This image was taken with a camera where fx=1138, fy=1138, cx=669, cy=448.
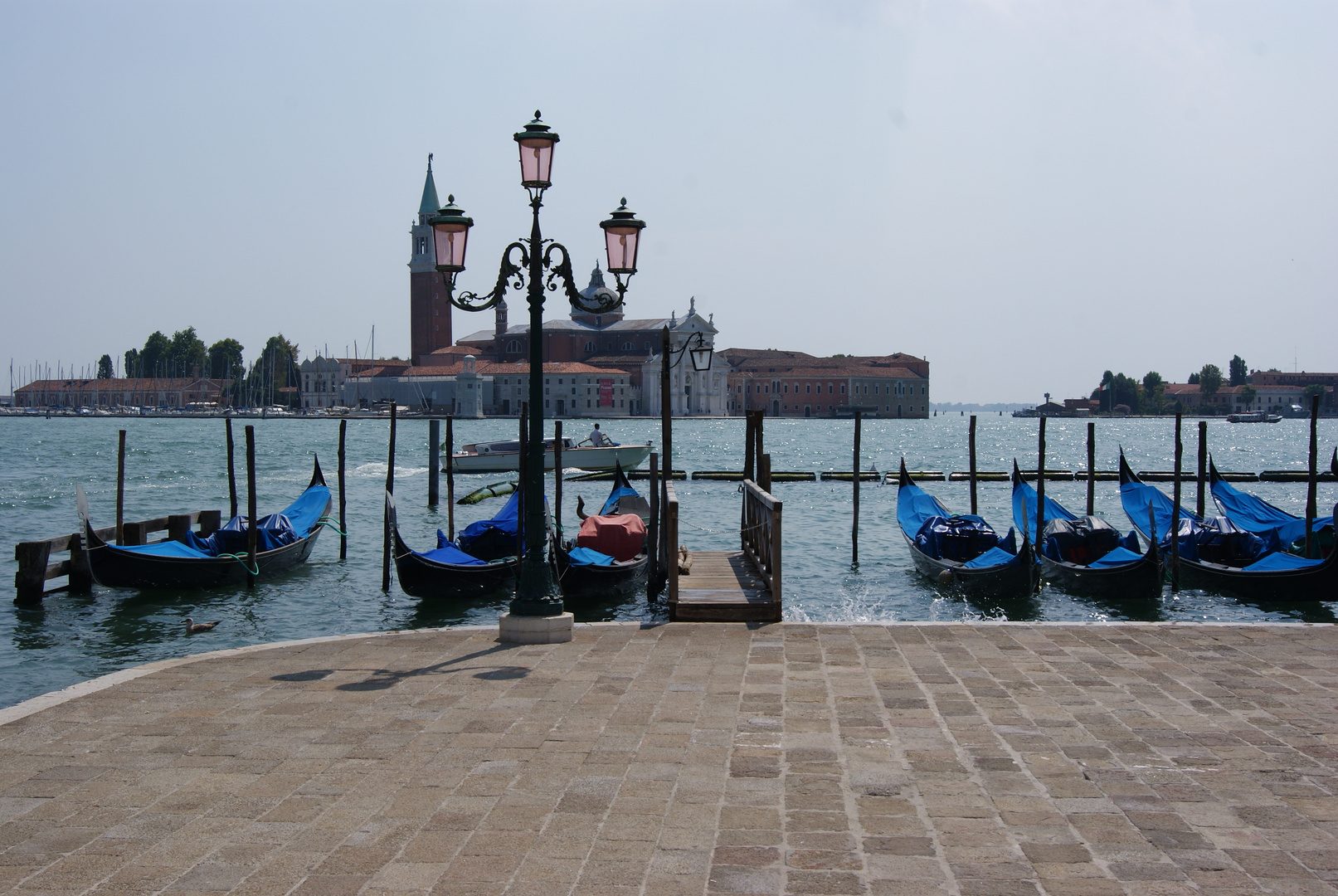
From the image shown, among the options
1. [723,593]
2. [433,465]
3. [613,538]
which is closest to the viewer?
[723,593]

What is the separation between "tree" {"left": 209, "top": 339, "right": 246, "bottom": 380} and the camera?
98938 mm

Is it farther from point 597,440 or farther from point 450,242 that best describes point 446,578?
point 597,440

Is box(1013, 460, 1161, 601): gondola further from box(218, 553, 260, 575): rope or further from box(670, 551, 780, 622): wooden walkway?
box(218, 553, 260, 575): rope

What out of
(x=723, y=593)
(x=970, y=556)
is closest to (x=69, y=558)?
(x=723, y=593)

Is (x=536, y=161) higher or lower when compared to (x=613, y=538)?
higher

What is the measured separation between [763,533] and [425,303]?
81319mm

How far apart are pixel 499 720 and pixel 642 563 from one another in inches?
281

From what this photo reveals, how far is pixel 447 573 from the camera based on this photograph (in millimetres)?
10812

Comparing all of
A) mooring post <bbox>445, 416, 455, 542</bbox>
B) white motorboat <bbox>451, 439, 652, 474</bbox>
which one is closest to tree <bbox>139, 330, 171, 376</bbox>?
white motorboat <bbox>451, 439, 652, 474</bbox>

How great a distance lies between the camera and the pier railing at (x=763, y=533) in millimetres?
6559

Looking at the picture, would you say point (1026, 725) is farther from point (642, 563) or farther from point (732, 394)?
point (732, 394)

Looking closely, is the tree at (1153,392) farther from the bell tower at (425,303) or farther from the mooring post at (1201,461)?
the mooring post at (1201,461)

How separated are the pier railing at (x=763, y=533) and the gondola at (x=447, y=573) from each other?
2533mm

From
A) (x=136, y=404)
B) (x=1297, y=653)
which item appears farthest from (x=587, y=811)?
(x=136, y=404)
